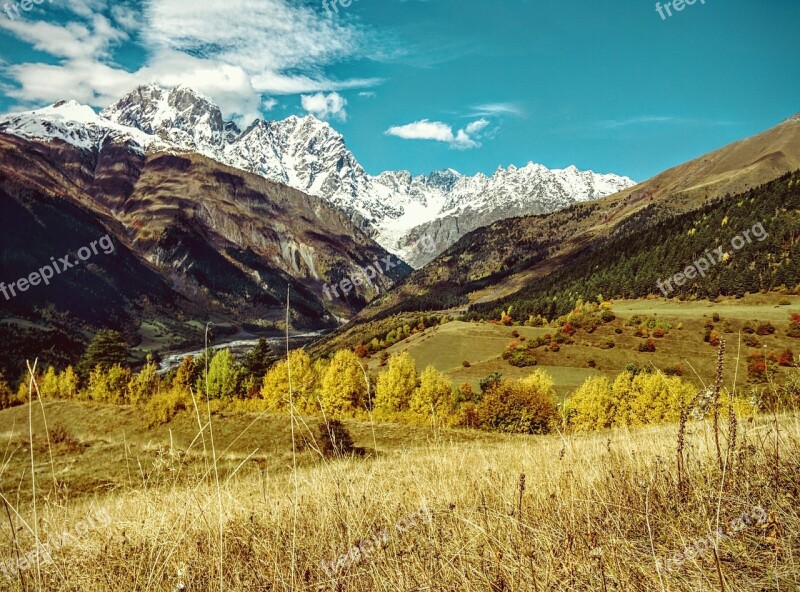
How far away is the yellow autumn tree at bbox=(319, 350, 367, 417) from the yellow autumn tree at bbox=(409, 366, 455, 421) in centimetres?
589

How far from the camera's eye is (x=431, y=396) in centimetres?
5325

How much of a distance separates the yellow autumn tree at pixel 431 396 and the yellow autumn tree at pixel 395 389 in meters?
1.17

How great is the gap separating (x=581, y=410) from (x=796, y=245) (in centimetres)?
13769

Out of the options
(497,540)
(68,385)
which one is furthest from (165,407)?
(68,385)

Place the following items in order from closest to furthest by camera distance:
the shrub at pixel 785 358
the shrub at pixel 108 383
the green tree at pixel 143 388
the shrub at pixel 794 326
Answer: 1. the green tree at pixel 143 388
2. the shrub at pixel 108 383
3. the shrub at pixel 785 358
4. the shrub at pixel 794 326

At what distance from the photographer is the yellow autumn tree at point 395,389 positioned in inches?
2162

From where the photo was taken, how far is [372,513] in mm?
4816

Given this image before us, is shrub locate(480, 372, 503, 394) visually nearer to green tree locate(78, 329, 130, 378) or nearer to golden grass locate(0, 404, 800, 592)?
green tree locate(78, 329, 130, 378)

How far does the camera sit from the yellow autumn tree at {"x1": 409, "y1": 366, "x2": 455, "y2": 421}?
2027 inches

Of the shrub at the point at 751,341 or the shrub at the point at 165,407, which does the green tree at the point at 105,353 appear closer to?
the shrub at the point at 165,407

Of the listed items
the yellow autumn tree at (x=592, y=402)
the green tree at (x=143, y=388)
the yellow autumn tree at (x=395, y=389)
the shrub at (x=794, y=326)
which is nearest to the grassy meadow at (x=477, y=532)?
the yellow autumn tree at (x=395, y=389)

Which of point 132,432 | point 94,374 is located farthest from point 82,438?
point 94,374

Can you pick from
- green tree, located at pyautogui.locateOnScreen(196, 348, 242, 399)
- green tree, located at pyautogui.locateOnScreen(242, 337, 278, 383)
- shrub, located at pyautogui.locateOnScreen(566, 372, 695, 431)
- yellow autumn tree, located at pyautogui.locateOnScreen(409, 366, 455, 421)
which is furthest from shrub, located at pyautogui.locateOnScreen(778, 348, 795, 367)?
green tree, located at pyautogui.locateOnScreen(196, 348, 242, 399)

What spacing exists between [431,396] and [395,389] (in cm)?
452
